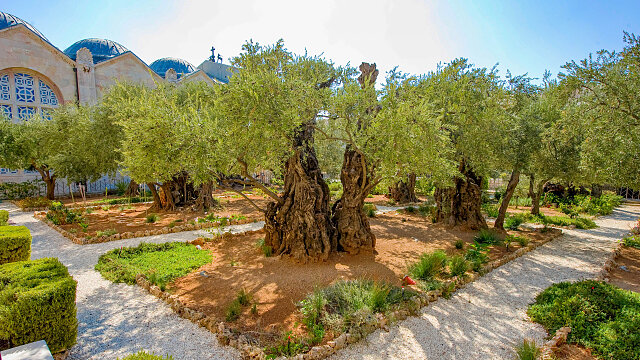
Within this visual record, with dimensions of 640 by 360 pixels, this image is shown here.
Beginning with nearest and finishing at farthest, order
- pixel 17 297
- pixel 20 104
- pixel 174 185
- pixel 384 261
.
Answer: pixel 17 297 → pixel 384 261 → pixel 174 185 → pixel 20 104

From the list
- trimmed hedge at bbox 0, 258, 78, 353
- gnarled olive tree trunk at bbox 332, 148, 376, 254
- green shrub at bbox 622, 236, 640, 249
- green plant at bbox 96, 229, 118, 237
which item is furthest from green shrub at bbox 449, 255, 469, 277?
Answer: green plant at bbox 96, 229, 118, 237

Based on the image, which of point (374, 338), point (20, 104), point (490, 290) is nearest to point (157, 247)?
point (374, 338)

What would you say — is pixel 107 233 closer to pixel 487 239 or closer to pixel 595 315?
pixel 487 239

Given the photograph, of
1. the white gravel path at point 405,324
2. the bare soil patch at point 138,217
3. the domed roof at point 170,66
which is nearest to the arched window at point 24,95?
the domed roof at point 170,66

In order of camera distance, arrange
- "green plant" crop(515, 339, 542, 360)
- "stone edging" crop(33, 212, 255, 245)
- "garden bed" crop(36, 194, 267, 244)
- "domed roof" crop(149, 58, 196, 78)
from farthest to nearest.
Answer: "domed roof" crop(149, 58, 196, 78), "garden bed" crop(36, 194, 267, 244), "stone edging" crop(33, 212, 255, 245), "green plant" crop(515, 339, 542, 360)

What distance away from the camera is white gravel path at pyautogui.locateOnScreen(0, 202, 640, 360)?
15.2 ft

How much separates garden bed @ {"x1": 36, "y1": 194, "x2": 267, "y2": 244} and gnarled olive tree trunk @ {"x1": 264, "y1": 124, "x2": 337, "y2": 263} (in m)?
5.34

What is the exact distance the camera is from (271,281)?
708 cm

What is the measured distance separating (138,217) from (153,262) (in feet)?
26.7

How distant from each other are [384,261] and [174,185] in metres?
12.8

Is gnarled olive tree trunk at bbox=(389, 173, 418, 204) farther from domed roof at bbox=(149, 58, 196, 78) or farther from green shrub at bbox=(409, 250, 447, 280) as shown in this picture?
domed roof at bbox=(149, 58, 196, 78)

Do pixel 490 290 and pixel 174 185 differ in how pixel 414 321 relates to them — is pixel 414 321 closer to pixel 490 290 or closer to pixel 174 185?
pixel 490 290

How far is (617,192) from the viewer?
26.5 m

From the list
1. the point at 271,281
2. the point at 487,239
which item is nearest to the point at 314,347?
the point at 271,281
